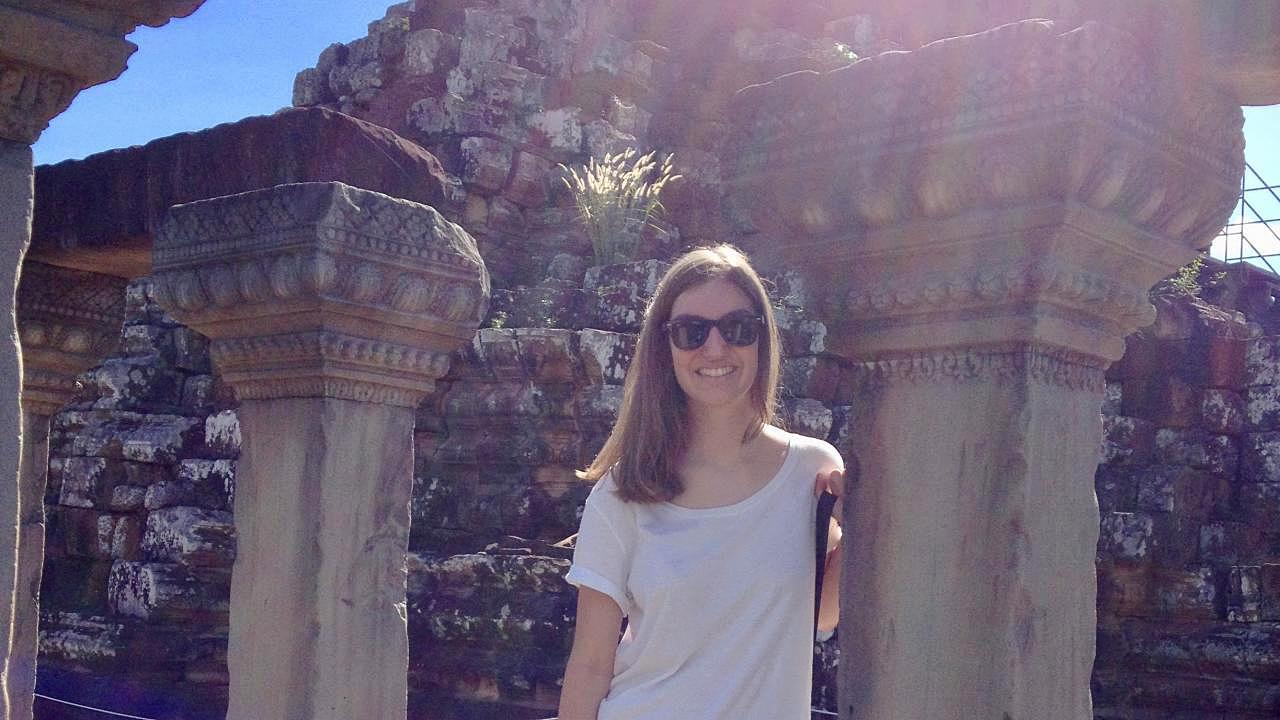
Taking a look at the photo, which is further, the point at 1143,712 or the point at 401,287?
the point at 1143,712

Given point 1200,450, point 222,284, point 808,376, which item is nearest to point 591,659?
point 222,284

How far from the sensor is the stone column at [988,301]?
2.19 m

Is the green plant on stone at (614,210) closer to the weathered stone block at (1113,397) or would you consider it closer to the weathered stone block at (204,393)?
the weathered stone block at (204,393)

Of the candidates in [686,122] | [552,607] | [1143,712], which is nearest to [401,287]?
[552,607]

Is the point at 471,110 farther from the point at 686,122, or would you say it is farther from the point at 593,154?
the point at 686,122

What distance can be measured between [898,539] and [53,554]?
836 cm

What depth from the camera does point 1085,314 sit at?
2.41m

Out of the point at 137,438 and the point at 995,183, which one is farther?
the point at 137,438

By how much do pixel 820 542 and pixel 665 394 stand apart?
40cm

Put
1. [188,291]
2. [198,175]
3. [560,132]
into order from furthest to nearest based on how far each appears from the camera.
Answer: [560,132]
[198,175]
[188,291]

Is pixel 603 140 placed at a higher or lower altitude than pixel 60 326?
higher

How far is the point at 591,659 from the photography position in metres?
2.23

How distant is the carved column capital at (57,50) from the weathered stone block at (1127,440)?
6682 mm

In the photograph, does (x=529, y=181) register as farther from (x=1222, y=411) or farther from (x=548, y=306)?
(x=1222, y=411)
